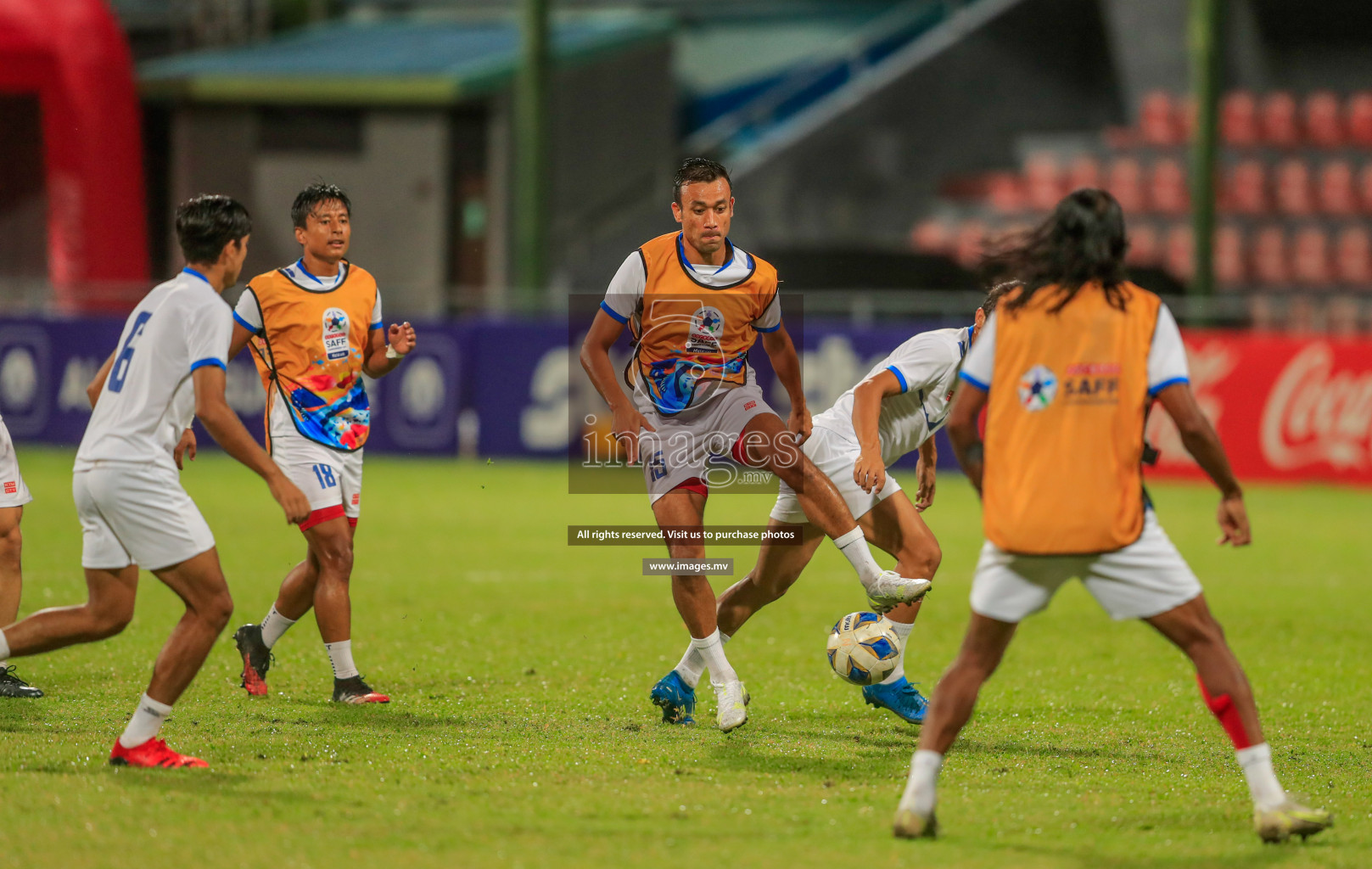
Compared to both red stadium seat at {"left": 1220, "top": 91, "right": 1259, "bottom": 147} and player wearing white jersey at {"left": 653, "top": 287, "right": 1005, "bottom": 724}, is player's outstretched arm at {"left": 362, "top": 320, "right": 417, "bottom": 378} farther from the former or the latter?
red stadium seat at {"left": 1220, "top": 91, "right": 1259, "bottom": 147}

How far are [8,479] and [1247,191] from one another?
22549mm

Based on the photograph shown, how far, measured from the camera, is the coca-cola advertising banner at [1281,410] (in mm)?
17844

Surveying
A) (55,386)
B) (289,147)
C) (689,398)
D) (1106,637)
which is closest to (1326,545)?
(1106,637)

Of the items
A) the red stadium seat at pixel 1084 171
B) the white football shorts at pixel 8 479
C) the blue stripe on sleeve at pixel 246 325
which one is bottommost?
the white football shorts at pixel 8 479

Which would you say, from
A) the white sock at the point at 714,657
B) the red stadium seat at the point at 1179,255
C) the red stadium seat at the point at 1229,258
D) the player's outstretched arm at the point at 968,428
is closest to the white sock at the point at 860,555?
the white sock at the point at 714,657

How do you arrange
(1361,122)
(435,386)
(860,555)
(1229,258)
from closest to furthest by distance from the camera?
(860,555), (435,386), (1229,258), (1361,122)

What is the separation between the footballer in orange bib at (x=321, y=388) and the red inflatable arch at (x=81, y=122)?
65.0 feet

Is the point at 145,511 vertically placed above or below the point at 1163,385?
below

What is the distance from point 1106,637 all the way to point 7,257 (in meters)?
25.4

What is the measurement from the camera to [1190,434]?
4977 mm

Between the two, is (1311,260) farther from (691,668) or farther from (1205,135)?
(691,668)

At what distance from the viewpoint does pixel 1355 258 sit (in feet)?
81.4

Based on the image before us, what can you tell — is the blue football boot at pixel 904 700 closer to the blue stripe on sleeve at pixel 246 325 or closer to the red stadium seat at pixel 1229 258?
the blue stripe on sleeve at pixel 246 325

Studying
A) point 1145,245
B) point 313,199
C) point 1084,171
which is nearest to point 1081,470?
point 313,199
